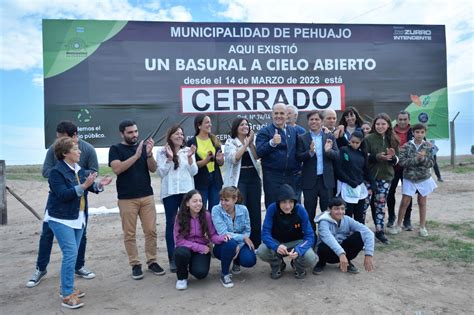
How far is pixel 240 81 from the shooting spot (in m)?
7.54

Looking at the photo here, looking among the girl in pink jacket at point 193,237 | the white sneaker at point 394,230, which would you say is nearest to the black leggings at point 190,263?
the girl in pink jacket at point 193,237

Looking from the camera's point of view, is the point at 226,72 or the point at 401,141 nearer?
the point at 401,141

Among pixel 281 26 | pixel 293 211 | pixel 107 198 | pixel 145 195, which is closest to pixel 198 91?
pixel 281 26

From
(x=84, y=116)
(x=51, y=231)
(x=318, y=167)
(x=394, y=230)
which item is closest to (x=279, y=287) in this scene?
(x=318, y=167)

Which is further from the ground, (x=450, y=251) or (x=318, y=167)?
(x=318, y=167)

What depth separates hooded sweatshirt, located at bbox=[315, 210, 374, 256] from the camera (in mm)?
3979

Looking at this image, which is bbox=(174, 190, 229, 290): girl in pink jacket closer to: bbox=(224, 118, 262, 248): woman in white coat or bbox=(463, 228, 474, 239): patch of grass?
bbox=(224, 118, 262, 248): woman in white coat

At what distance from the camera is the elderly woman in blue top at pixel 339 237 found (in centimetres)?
403

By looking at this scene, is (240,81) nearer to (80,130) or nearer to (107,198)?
(80,130)

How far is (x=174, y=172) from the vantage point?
4.36 meters

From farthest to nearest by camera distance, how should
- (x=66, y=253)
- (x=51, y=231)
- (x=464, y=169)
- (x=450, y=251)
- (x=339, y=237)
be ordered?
(x=464, y=169), (x=450, y=251), (x=339, y=237), (x=51, y=231), (x=66, y=253)

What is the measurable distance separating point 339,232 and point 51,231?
3.13 m

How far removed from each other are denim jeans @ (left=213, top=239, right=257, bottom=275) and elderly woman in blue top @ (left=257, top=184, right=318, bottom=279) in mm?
109

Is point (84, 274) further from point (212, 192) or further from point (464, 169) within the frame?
point (464, 169)
